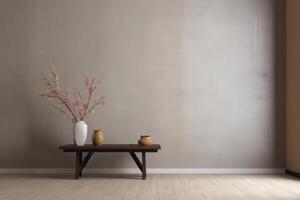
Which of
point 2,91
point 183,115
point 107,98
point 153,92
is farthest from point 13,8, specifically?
point 183,115

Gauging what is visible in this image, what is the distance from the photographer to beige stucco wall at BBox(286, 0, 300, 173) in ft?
20.2

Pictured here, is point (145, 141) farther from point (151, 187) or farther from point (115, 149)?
point (151, 187)

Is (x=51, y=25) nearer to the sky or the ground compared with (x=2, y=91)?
nearer to the sky

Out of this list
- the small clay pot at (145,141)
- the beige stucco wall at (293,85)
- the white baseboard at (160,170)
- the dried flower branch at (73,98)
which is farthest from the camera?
the white baseboard at (160,170)

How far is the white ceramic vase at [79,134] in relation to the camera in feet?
19.7

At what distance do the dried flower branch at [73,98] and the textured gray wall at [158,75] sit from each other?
12cm

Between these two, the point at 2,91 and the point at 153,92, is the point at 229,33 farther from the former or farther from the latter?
the point at 2,91

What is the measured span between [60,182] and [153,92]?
1834 mm

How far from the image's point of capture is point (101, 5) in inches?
261

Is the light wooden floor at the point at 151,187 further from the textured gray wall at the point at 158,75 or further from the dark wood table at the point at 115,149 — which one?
the textured gray wall at the point at 158,75

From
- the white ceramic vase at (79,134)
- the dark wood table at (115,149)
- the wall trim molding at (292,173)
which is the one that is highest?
A: the white ceramic vase at (79,134)

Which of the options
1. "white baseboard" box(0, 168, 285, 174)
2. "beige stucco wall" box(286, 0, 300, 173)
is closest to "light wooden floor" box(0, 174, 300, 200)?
"white baseboard" box(0, 168, 285, 174)

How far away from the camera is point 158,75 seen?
659 cm

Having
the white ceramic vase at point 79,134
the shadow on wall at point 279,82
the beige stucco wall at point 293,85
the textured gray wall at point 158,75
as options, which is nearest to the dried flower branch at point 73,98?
the textured gray wall at point 158,75
